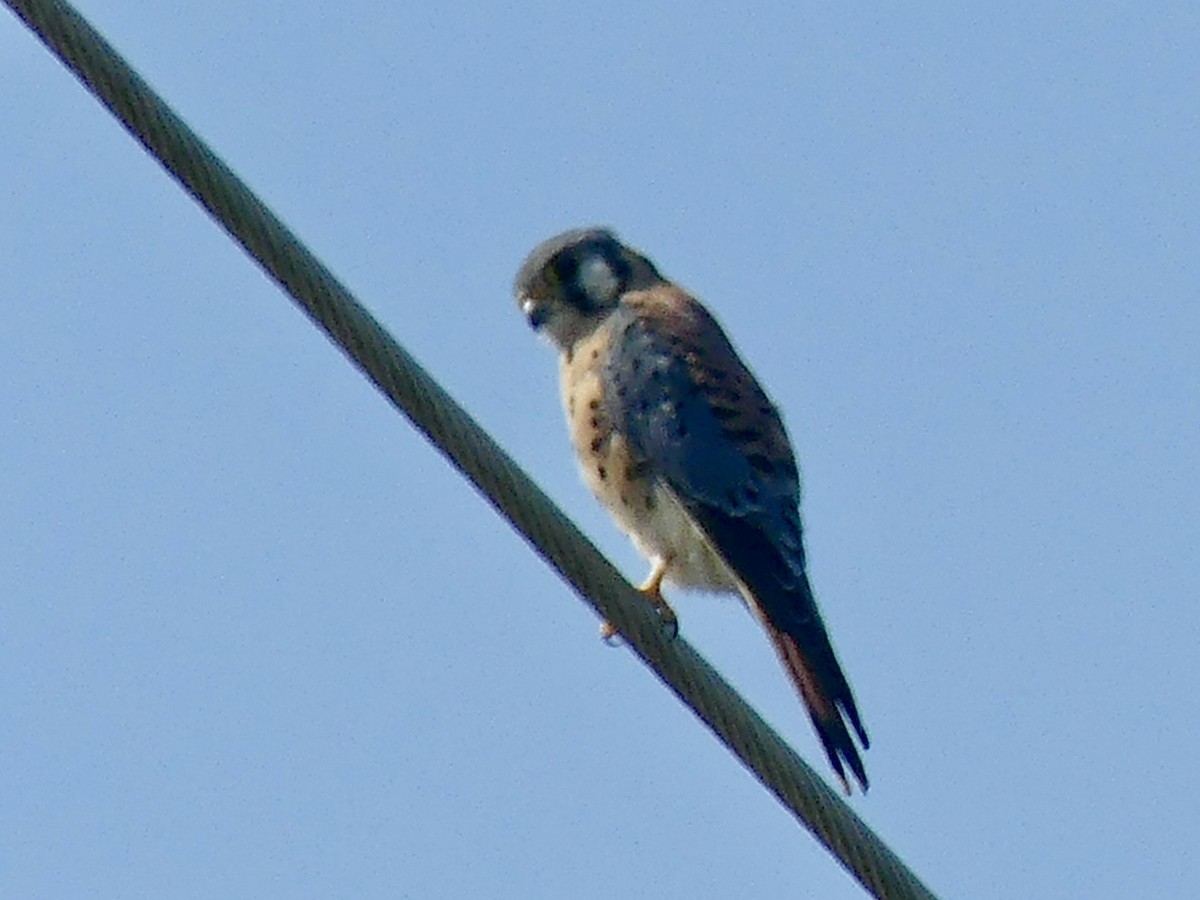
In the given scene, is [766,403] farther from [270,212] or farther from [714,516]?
[270,212]

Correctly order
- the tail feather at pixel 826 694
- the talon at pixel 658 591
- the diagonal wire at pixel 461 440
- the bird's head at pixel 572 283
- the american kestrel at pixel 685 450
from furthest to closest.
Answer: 1. the bird's head at pixel 572 283
2. the talon at pixel 658 591
3. the american kestrel at pixel 685 450
4. the tail feather at pixel 826 694
5. the diagonal wire at pixel 461 440

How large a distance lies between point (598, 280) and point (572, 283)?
71 mm

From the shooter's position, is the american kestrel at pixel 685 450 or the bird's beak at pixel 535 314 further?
the bird's beak at pixel 535 314

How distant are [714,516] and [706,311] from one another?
112cm

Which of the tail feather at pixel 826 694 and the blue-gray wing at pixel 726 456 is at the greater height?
the blue-gray wing at pixel 726 456

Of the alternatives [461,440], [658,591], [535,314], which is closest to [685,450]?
[658,591]

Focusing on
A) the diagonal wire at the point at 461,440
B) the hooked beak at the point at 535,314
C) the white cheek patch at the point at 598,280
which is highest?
the white cheek patch at the point at 598,280

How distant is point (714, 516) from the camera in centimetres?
579

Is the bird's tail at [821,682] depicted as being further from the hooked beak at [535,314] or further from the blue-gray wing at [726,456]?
the hooked beak at [535,314]

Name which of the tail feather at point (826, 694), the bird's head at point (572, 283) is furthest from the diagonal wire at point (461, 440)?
the bird's head at point (572, 283)

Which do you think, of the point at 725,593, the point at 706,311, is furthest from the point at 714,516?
the point at 706,311

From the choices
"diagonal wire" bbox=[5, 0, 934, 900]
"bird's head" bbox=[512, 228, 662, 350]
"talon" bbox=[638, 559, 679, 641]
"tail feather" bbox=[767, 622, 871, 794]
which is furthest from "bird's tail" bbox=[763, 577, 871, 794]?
"bird's head" bbox=[512, 228, 662, 350]

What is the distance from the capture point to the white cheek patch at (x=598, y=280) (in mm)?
6805

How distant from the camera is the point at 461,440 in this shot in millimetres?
3699
